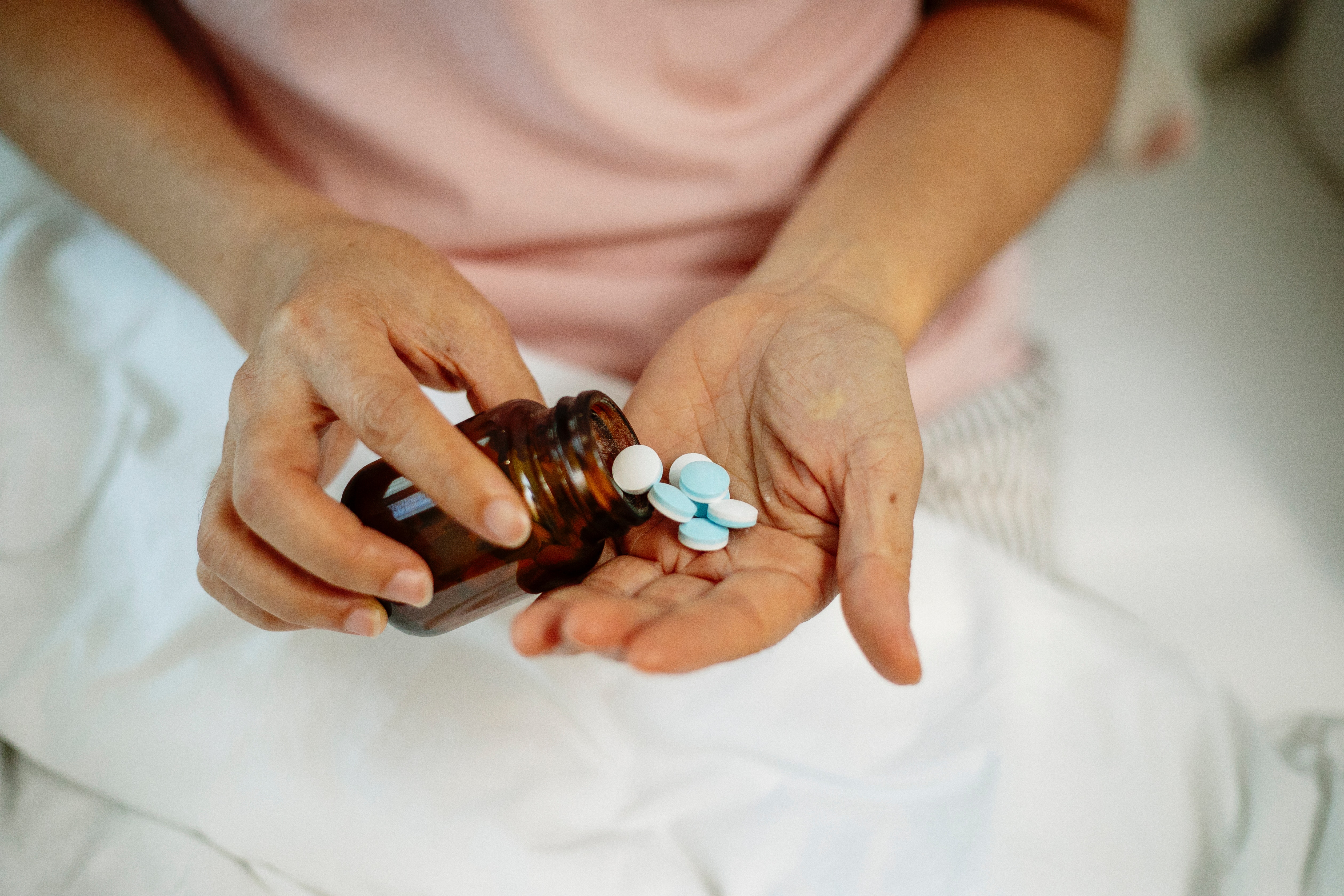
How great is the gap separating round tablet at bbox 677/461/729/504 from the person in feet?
0.15

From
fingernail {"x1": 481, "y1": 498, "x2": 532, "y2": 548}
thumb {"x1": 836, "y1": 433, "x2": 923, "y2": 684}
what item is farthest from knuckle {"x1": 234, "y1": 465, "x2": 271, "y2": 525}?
thumb {"x1": 836, "y1": 433, "x2": 923, "y2": 684}

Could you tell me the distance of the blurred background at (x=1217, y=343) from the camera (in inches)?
49.7

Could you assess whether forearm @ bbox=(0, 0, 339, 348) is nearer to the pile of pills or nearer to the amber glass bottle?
the amber glass bottle

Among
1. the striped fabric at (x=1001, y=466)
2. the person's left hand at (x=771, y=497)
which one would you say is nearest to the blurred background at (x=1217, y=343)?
the striped fabric at (x=1001, y=466)

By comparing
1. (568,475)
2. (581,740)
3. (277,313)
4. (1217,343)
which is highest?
(277,313)

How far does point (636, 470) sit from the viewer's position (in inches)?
28.1

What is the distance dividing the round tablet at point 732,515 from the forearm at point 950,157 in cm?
29

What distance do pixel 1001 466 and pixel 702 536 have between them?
623 mm

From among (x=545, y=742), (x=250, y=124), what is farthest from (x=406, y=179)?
(x=545, y=742)

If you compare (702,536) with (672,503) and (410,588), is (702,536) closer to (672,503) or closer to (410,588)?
(672,503)

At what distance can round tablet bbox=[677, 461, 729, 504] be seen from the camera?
0.74 m

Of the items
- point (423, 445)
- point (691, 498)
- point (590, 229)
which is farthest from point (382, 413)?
point (590, 229)

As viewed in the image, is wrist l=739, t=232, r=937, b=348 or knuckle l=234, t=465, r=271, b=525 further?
wrist l=739, t=232, r=937, b=348

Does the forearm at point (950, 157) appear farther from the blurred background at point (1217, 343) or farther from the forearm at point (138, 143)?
the forearm at point (138, 143)
